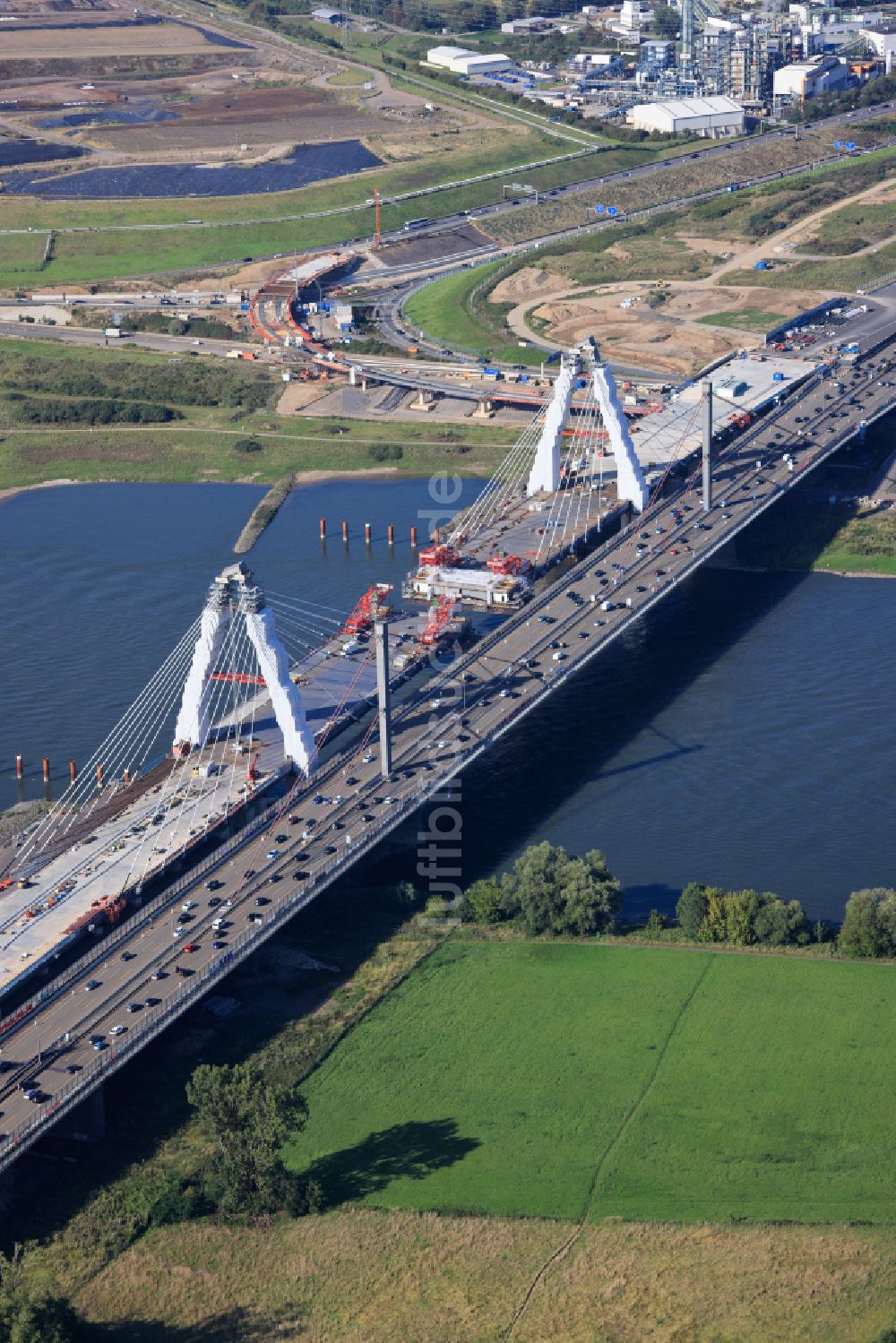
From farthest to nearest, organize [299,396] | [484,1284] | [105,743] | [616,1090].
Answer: [299,396], [105,743], [616,1090], [484,1284]

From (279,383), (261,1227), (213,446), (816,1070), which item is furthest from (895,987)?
(279,383)

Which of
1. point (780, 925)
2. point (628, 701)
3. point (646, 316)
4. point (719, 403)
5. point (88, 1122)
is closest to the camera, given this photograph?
point (88, 1122)

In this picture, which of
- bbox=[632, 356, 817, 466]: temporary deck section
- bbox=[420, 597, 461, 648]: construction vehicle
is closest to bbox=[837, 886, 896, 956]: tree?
bbox=[420, 597, 461, 648]: construction vehicle

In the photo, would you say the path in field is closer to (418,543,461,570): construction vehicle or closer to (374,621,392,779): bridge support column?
(374,621,392,779): bridge support column

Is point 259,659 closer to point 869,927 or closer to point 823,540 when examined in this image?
point 869,927

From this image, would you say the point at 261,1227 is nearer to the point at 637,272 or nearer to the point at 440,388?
the point at 440,388

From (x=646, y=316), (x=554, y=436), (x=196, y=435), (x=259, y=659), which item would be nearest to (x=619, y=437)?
(x=554, y=436)

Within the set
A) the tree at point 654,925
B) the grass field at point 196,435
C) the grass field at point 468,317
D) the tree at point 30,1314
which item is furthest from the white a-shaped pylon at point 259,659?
the grass field at point 468,317
